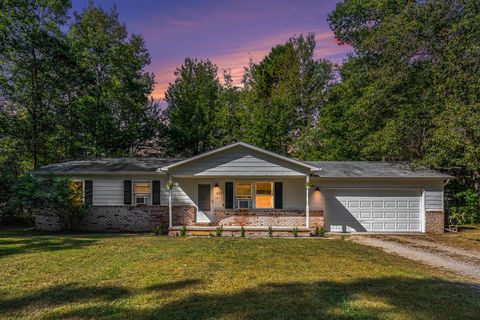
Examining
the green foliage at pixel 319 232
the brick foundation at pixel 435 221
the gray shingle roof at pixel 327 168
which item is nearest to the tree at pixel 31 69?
the gray shingle roof at pixel 327 168

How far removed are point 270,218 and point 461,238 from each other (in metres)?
8.19

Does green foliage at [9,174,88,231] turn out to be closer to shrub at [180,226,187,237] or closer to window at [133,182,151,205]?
window at [133,182,151,205]

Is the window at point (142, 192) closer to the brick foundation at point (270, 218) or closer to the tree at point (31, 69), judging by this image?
the brick foundation at point (270, 218)

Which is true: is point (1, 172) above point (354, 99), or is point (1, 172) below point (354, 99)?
below

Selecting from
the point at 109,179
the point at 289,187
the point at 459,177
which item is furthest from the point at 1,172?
the point at 459,177

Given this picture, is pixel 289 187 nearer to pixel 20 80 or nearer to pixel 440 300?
pixel 440 300

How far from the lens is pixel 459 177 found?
17328mm

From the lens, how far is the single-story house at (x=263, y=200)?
1358cm

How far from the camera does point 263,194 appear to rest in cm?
1395

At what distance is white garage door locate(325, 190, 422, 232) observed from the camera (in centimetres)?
1377

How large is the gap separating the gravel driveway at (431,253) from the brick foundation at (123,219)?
8020 millimetres

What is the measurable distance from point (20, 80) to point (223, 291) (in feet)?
69.8

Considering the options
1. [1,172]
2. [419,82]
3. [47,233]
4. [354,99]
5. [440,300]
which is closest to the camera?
[440,300]

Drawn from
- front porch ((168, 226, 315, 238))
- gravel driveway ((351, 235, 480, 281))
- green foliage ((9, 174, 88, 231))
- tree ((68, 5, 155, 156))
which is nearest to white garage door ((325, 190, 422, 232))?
gravel driveway ((351, 235, 480, 281))
